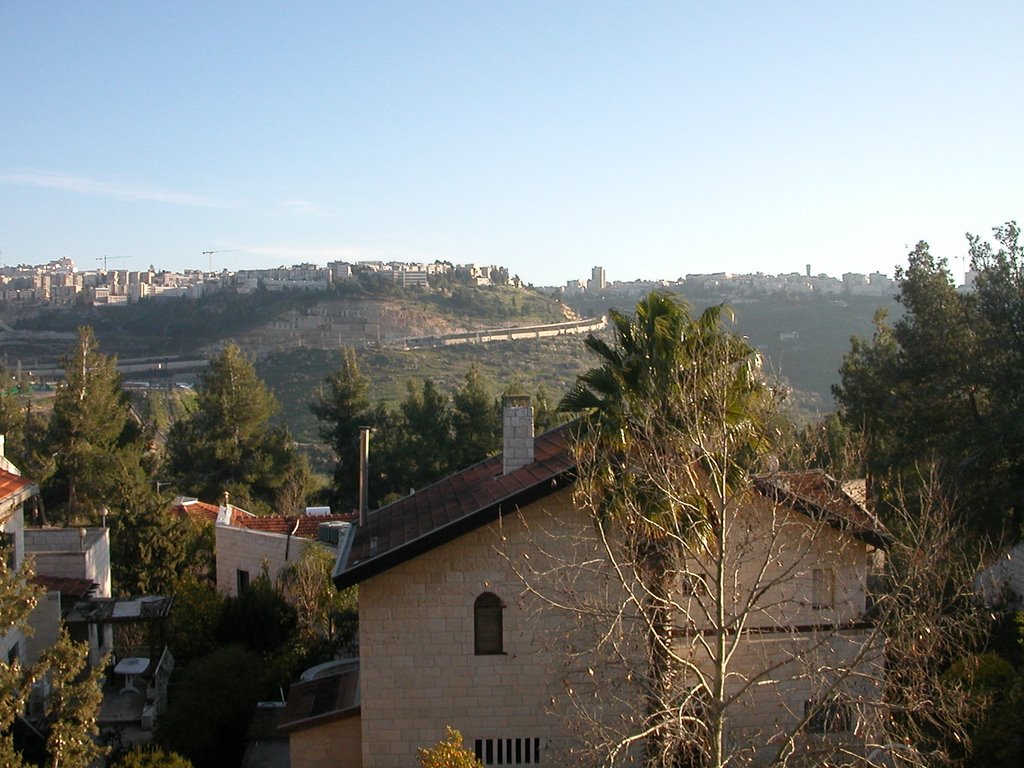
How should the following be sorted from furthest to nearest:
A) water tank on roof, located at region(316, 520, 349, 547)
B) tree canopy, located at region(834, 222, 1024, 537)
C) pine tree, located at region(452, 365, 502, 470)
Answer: pine tree, located at region(452, 365, 502, 470) → water tank on roof, located at region(316, 520, 349, 547) → tree canopy, located at region(834, 222, 1024, 537)

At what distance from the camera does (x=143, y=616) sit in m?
20.2

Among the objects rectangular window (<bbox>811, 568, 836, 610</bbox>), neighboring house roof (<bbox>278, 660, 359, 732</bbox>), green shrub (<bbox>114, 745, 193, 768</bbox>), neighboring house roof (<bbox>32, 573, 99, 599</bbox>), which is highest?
rectangular window (<bbox>811, 568, 836, 610</bbox>)

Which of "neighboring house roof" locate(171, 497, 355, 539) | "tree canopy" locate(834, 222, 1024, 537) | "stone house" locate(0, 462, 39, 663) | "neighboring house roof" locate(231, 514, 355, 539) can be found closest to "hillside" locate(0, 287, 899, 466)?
"neighboring house roof" locate(171, 497, 355, 539)

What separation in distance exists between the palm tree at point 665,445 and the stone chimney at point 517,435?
2339 mm

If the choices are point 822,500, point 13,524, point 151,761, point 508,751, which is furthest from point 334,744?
point 13,524

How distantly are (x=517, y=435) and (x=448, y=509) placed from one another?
187 centimetres

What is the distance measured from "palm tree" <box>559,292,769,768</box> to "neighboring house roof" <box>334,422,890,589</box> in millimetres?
643

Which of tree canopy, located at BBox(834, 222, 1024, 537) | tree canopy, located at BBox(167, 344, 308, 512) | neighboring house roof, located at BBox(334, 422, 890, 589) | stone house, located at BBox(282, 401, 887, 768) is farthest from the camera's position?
tree canopy, located at BBox(167, 344, 308, 512)

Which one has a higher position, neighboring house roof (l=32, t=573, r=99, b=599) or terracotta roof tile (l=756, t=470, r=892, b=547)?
terracotta roof tile (l=756, t=470, r=892, b=547)

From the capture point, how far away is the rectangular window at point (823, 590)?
1414 cm

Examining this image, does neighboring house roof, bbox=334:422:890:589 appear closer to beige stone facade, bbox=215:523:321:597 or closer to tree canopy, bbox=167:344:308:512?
beige stone facade, bbox=215:523:321:597

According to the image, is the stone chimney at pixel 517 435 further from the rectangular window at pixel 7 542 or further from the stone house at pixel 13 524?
the rectangular window at pixel 7 542

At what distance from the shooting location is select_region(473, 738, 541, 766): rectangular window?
46.2 feet

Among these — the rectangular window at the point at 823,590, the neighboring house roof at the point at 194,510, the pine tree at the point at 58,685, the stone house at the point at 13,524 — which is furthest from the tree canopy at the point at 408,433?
the pine tree at the point at 58,685
